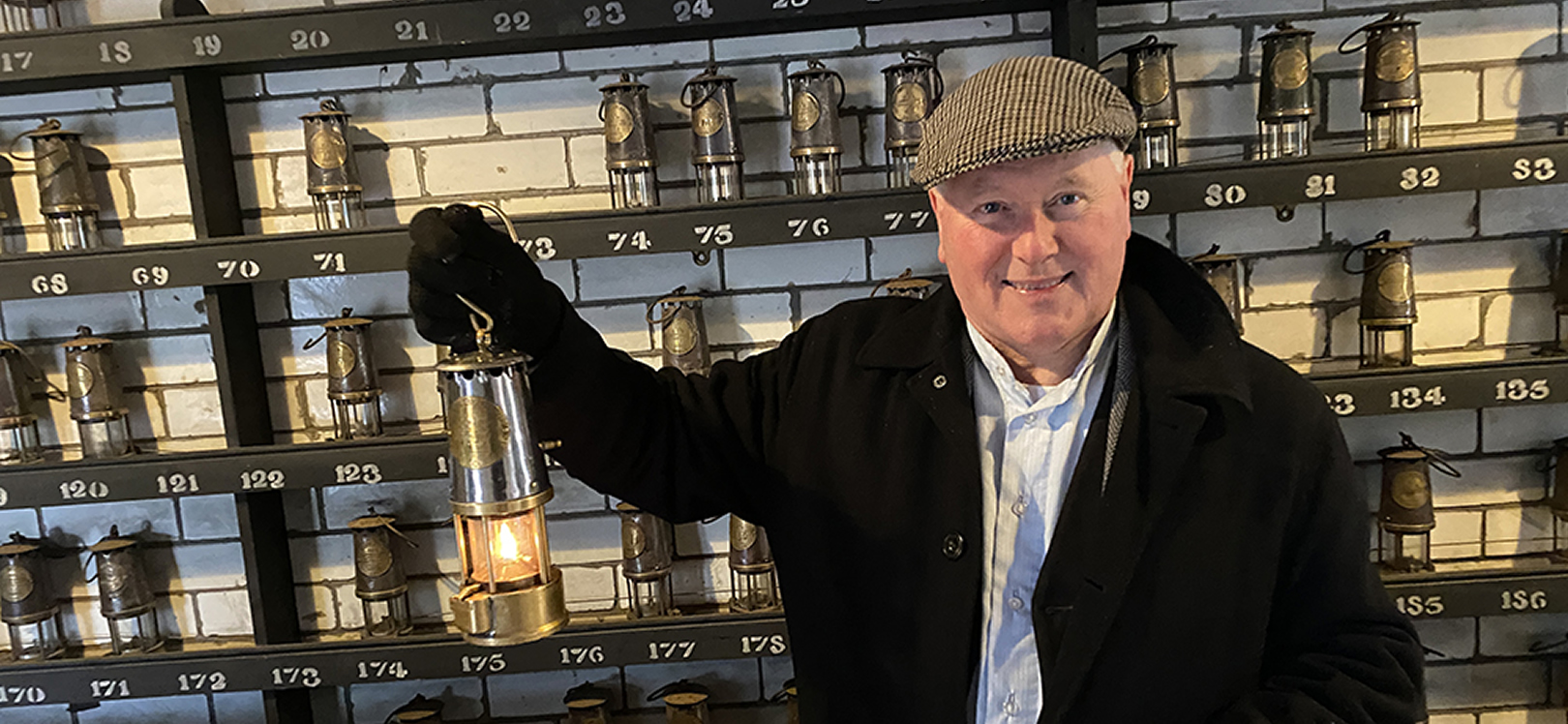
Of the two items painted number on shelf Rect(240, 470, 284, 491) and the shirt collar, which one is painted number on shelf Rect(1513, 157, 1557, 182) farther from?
painted number on shelf Rect(240, 470, 284, 491)

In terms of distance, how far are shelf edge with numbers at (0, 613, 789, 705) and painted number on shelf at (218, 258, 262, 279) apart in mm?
767

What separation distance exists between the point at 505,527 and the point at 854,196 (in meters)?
1.06

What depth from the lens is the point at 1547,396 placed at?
1.85 metres

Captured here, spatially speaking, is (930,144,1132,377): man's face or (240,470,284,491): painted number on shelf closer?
(930,144,1132,377): man's face

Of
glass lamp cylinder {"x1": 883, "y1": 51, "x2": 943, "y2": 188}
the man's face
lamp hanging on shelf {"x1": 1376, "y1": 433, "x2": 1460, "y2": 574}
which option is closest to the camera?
the man's face

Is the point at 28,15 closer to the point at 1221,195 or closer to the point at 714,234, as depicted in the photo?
the point at 714,234

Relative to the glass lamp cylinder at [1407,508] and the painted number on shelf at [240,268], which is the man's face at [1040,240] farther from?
the painted number on shelf at [240,268]

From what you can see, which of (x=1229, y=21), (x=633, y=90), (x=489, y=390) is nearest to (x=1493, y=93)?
(x=1229, y=21)

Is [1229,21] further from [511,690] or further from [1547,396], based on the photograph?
[511,690]

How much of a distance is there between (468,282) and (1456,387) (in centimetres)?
183

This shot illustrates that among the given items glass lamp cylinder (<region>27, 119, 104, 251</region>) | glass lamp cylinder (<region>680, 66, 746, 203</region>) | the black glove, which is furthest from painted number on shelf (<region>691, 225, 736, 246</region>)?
glass lamp cylinder (<region>27, 119, 104, 251</region>)

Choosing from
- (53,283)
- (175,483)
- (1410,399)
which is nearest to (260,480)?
(175,483)

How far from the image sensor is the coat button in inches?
44.9

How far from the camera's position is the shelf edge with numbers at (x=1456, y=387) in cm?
185
